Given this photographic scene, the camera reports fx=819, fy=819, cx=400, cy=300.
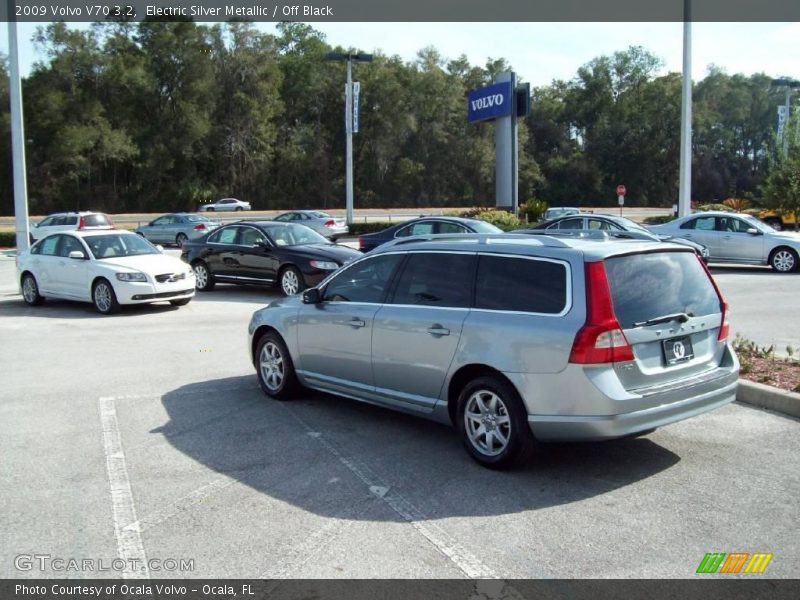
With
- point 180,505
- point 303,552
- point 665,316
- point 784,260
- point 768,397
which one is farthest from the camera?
point 784,260

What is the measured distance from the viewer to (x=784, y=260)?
20219 millimetres

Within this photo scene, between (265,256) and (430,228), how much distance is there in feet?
15.0

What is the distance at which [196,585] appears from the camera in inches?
163

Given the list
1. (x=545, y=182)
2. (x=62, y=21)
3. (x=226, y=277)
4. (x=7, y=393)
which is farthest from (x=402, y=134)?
(x=7, y=393)

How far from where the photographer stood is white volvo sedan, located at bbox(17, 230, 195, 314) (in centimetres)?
1452

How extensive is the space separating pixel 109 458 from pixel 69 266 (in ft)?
32.9

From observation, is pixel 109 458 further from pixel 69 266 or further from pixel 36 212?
pixel 36 212

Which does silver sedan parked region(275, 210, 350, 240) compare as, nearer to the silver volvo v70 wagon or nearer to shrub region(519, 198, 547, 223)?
shrub region(519, 198, 547, 223)

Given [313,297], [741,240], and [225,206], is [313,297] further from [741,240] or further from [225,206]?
[225,206]

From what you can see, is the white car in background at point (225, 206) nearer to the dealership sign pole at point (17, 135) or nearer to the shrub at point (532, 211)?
the shrub at point (532, 211)

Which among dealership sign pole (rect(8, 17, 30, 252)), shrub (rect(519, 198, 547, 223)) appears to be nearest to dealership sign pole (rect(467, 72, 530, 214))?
shrub (rect(519, 198, 547, 223))

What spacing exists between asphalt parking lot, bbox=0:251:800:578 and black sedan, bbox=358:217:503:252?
10.8 metres

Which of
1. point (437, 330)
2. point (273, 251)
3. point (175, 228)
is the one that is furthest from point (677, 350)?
point (175, 228)

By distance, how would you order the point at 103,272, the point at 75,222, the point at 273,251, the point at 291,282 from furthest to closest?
the point at 75,222, the point at 273,251, the point at 291,282, the point at 103,272
